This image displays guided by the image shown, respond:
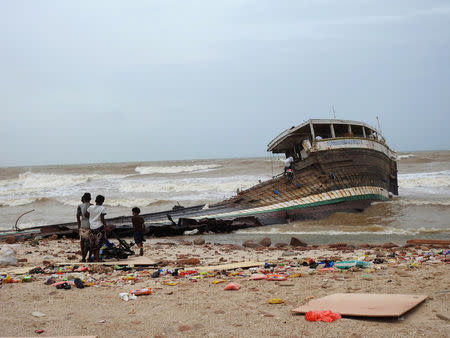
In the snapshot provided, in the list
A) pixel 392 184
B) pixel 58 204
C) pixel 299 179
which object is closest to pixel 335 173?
pixel 299 179

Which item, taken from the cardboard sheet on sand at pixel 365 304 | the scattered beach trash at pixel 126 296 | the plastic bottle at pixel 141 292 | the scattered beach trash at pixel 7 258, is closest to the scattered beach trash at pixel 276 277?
the cardboard sheet on sand at pixel 365 304

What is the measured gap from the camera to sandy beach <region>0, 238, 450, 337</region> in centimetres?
387

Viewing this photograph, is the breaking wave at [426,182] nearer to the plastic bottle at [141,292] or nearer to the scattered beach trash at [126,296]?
the plastic bottle at [141,292]

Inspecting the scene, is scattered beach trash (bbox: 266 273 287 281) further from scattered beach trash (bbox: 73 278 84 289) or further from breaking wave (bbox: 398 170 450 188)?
breaking wave (bbox: 398 170 450 188)

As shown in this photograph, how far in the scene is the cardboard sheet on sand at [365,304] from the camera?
399 centimetres

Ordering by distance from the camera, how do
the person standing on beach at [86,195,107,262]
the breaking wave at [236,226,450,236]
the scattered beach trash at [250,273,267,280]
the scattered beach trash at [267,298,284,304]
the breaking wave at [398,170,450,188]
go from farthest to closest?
the breaking wave at [398,170,450,188] < the breaking wave at [236,226,450,236] < the person standing on beach at [86,195,107,262] < the scattered beach trash at [250,273,267,280] < the scattered beach trash at [267,298,284,304]

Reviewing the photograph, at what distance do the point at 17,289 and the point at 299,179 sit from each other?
41.9 ft

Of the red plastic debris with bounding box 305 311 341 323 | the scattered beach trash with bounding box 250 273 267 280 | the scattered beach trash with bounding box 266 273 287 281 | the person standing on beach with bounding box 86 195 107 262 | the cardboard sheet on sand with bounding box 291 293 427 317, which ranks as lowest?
the scattered beach trash with bounding box 266 273 287 281

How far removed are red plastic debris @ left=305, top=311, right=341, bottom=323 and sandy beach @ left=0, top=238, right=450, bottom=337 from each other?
0.23ft

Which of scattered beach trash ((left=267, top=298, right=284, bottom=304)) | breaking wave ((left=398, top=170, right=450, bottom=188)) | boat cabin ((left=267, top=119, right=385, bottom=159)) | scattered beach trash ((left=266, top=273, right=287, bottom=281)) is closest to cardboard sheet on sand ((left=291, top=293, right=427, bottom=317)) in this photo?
scattered beach trash ((left=267, top=298, right=284, bottom=304))

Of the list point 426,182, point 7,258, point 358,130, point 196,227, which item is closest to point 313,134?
point 358,130

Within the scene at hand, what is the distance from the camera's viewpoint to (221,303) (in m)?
4.90

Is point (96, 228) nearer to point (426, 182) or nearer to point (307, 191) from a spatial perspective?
point (307, 191)

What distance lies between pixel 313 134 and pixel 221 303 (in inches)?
490
